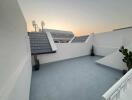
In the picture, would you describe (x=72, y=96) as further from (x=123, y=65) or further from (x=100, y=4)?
(x=100, y=4)

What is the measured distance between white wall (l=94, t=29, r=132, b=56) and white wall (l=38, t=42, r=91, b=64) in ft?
2.55

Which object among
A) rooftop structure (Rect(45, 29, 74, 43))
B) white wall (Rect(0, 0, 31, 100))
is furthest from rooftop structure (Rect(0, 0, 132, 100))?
rooftop structure (Rect(45, 29, 74, 43))

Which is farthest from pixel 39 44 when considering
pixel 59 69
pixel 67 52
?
pixel 67 52

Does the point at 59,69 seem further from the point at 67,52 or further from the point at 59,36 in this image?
the point at 59,36

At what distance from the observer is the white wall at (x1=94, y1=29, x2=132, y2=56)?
4.06 metres

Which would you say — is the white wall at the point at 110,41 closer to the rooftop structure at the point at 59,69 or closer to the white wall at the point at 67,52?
the rooftop structure at the point at 59,69

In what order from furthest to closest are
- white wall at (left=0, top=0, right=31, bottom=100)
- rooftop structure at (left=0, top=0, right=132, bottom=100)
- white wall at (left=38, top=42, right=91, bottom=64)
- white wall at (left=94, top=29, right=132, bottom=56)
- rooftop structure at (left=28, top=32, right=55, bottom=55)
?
white wall at (left=38, top=42, right=91, bottom=64)
white wall at (left=94, top=29, right=132, bottom=56)
rooftop structure at (left=28, top=32, right=55, bottom=55)
rooftop structure at (left=0, top=0, right=132, bottom=100)
white wall at (left=0, top=0, right=31, bottom=100)

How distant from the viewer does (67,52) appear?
5031mm

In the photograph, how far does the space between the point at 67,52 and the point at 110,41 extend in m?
3.05

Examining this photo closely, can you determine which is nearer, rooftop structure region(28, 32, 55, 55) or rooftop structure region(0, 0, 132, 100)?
rooftop structure region(0, 0, 132, 100)

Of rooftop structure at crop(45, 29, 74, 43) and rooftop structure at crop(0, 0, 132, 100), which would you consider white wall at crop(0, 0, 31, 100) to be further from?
rooftop structure at crop(45, 29, 74, 43)

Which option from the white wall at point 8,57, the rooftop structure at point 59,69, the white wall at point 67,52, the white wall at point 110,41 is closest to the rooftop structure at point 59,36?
the white wall at point 67,52

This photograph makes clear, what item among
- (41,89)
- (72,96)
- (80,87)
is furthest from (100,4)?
(41,89)

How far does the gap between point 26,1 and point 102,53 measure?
5.41 meters
